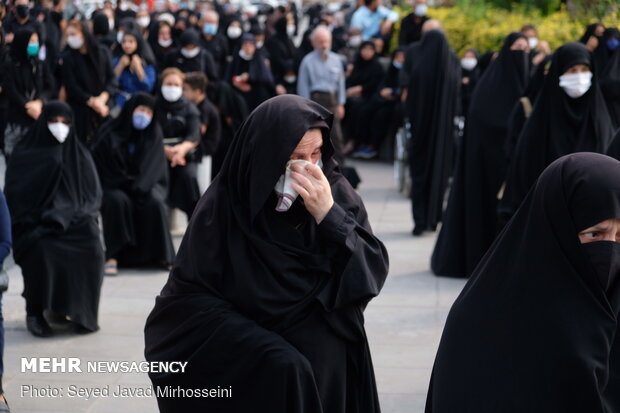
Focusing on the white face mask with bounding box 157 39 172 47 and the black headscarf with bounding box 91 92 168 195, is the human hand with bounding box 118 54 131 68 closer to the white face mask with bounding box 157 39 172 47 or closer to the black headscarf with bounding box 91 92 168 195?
the white face mask with bounding box 157 39 172 47

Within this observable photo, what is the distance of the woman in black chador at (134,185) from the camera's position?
27.8 ft

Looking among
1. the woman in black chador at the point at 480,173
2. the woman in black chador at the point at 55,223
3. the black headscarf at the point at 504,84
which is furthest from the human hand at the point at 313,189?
the black headscarf at the point at 504,84

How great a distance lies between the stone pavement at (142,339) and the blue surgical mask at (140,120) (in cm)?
112

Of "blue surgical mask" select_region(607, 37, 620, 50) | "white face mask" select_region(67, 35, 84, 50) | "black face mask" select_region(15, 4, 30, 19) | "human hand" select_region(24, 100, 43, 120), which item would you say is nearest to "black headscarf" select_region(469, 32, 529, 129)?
"blue surgical mask" select_region(607, 37, 620, 50)

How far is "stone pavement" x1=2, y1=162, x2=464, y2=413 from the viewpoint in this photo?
5.63 metres

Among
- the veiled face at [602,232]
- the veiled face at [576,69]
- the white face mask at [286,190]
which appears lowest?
the veiled face at [576,69]

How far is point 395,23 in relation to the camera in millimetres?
16469

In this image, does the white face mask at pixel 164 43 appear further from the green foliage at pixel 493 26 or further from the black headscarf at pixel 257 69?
the green foliage at pixel 493 26

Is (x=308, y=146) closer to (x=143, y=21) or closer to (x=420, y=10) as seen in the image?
(x=420, y=10)

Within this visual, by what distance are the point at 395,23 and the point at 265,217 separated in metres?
13.2

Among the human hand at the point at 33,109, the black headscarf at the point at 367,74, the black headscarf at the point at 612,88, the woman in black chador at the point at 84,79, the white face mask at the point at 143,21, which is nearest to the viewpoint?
the black headscarf at the point at 612,88

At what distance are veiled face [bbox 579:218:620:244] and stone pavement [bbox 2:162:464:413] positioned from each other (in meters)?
2.63

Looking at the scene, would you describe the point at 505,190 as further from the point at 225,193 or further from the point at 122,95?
the point at 122,95

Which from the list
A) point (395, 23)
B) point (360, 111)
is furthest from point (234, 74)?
point (395, 23)
